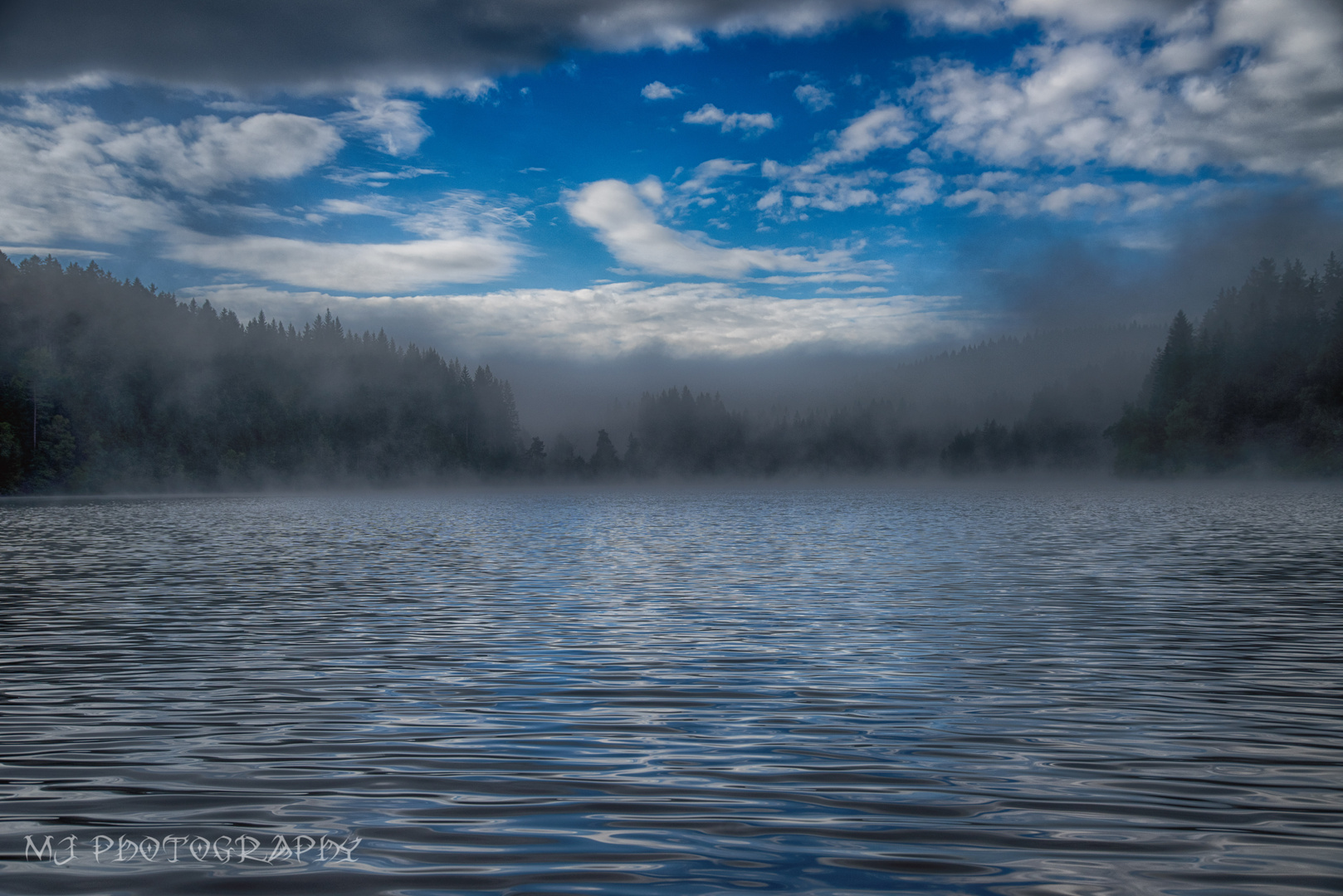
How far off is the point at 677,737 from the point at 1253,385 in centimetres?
20093

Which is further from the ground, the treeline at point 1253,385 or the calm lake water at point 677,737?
the treeline at point 1253,385

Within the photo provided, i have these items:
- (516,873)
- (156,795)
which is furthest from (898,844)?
(156,795)

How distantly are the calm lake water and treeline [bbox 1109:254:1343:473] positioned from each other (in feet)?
521

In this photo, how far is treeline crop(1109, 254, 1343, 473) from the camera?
159125mm

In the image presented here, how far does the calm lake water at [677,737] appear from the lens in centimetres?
817

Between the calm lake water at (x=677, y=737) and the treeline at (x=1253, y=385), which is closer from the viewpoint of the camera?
the calm lake water at (x=677, y=737)

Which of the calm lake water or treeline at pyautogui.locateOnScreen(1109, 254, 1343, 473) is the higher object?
treeline at pyautogui.locateOnScreen(1109, 254, 1343, 473)

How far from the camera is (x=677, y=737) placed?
12562 mm

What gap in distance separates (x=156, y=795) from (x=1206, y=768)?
12491 millimetres

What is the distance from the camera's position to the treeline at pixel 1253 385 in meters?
159

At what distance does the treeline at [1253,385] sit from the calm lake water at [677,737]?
159m

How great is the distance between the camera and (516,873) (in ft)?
26.0

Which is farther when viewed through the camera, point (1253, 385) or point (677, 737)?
point (1253, 385)

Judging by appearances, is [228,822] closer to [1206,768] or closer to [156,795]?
[156,795]
